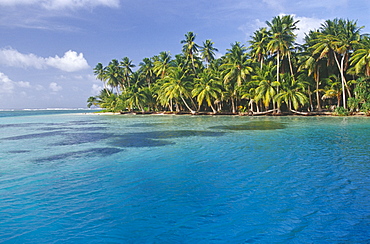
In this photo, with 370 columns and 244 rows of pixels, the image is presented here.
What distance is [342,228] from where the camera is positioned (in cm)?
546

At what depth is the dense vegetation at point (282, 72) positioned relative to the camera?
129 ft

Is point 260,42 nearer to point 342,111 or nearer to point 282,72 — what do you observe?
point 282,72

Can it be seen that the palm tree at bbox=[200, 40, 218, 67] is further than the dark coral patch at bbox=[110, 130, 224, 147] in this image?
Yes

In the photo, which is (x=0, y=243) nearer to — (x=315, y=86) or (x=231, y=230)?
(x=231, y=230)

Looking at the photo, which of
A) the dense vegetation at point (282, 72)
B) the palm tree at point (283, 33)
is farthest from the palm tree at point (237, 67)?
the palm tree at point (283, 33)

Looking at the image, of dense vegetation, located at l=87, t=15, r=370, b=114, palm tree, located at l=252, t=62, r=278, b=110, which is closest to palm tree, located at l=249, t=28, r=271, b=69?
dense vegetation, located at l=87, t=15, r=370, b=114

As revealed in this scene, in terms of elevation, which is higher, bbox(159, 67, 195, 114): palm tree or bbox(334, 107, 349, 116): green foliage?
bbox(159, 67, 195, 114): palm tree

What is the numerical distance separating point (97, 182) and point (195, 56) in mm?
59084

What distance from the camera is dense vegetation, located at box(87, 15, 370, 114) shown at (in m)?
39.4

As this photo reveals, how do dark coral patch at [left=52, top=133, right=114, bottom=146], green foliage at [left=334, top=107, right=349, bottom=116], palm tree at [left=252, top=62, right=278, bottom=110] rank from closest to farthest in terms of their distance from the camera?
dark coral patch at [left=52, top=133, right=114, bottom=146]
green foliage at [left=334, top=107, right=349, bottom=116]
palm tree at [left=252, top=62, right=278, bottom=110]

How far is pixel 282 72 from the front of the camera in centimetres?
4931

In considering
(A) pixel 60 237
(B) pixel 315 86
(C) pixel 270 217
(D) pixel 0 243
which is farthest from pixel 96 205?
(B) pixel 315 86

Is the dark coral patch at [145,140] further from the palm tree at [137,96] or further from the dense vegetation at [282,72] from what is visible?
the palm tree at [137,96]

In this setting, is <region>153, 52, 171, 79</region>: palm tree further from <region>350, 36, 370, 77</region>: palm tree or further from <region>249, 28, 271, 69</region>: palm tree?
<region>350, 36, 370, 77</region>: palm tree
